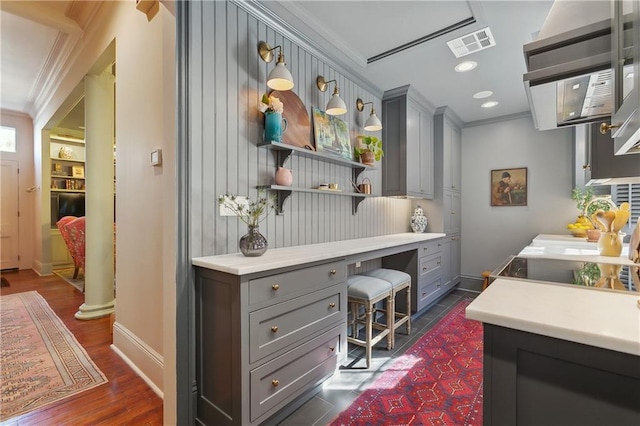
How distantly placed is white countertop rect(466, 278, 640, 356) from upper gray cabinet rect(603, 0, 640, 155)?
1.49 ft

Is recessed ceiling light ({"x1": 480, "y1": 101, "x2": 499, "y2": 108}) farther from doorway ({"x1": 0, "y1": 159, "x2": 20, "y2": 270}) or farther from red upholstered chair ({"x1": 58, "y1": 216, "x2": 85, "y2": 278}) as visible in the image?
doorway ({"x1": 0, "y1": 159, "x2": 20, "y2": 270})

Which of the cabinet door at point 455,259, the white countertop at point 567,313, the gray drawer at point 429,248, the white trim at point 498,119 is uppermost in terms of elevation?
the white trim at point 498,119

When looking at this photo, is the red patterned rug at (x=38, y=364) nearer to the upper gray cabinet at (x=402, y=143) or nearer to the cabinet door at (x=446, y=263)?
the upper gray cabinet at (x=402, y=143)

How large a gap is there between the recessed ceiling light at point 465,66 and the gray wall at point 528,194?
2063mm

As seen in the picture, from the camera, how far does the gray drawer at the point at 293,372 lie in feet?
5.11

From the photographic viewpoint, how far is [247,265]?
1501 mm

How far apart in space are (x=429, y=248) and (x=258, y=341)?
8.86 feet

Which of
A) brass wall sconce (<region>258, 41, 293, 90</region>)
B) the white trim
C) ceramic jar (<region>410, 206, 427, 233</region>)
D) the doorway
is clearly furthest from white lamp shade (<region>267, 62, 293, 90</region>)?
the doorway

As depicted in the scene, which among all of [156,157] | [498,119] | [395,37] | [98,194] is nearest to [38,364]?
[98,194]

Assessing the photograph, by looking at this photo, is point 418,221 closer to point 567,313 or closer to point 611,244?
point 611,244

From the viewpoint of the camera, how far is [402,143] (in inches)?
142

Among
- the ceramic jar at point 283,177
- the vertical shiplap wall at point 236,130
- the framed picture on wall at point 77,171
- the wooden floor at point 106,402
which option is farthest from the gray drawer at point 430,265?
the framed picture on wall at point 77,171

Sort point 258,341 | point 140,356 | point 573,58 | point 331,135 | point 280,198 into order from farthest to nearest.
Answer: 1. point 331,135
2. point 280,198
3. point 140,356
4. point 258,341
5. point 573,58

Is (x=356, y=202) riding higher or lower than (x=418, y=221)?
higher
